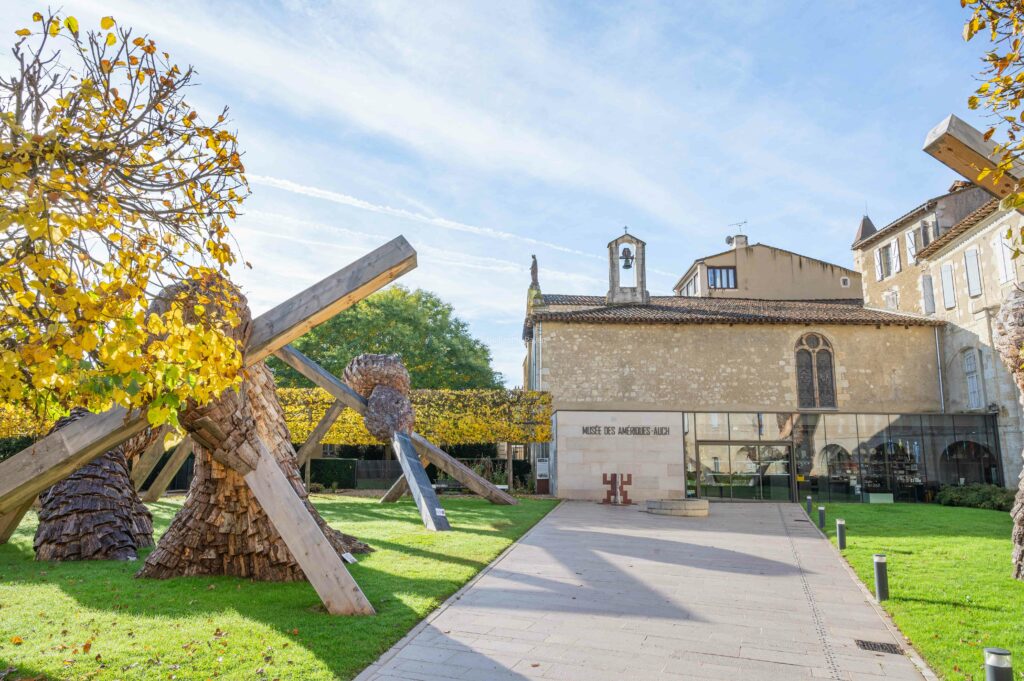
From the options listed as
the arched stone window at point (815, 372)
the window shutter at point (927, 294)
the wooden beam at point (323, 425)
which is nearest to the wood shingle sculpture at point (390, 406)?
the wooden beam at point (323, 425)

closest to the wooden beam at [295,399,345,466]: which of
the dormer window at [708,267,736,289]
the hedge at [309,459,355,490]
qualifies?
the hedge at [309,459,355,490]

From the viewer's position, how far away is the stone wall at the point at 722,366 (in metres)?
27.8

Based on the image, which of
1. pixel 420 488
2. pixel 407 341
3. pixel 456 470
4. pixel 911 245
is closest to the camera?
pixel 420 488

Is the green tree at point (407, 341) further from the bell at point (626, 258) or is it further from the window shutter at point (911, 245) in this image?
the window shutter at point (911, 245)

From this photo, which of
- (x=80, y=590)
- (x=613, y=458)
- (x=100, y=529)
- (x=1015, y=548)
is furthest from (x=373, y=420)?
(x=1015, y=548)

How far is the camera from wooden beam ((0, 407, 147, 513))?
488 centimetres

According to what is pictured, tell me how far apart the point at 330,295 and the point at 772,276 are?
123 ft

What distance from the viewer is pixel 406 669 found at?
5.23m

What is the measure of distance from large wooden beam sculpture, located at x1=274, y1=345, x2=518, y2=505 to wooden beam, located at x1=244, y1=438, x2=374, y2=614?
5.97 m

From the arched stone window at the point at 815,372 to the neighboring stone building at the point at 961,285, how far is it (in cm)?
442

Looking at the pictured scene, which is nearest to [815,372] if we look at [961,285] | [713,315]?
[713,315]

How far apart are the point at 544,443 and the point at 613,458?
13.8 ft

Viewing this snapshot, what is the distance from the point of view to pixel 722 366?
28.1 metres

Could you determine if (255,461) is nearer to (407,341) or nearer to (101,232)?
(101,232)
